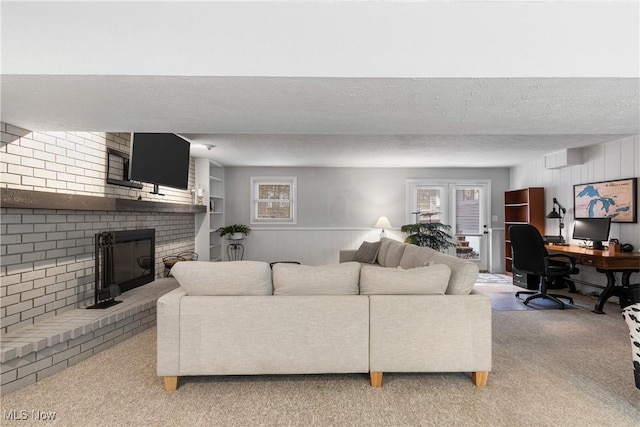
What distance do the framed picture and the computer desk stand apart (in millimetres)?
578

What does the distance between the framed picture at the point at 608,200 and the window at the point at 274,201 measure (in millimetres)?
4860

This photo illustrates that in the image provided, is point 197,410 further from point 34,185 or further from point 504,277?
point 504,277

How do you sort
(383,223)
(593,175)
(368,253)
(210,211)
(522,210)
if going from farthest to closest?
(383,223) < (522,210) < (210,211) < (368,253) < (593,175)

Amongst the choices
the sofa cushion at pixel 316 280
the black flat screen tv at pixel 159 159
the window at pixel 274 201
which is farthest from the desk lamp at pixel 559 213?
the black flat screen tv at pixel 159 159

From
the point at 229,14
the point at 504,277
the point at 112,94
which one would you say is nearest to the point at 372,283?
the point at 229,14

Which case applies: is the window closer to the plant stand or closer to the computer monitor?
the plant stand

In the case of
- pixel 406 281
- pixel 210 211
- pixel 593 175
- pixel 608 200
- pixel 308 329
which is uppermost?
pixel 593 175

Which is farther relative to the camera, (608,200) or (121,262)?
(608,200)

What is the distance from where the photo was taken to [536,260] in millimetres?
4453

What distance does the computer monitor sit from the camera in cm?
456

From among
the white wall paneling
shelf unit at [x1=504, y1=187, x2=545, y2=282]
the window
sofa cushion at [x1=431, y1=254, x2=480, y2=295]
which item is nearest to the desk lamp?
the white wall paneling

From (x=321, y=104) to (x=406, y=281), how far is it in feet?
4.32

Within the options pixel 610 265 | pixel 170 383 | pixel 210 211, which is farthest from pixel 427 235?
pixel 170 383

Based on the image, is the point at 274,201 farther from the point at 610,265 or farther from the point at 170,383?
the point at 610,265
